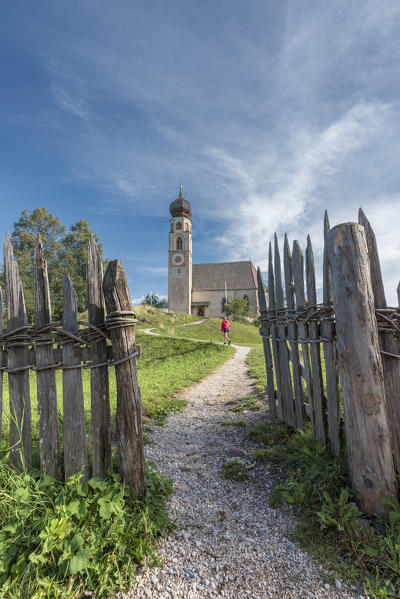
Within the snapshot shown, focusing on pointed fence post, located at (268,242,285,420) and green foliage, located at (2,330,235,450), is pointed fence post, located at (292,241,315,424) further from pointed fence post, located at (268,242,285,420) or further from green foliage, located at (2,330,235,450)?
green foliage, located at (2,330,235,450)

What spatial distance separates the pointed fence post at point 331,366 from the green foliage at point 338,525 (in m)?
0.19

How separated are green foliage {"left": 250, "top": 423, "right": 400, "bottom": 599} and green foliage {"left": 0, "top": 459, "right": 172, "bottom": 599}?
43.6 inches

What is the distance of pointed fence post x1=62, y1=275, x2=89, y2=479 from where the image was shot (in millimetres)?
2541

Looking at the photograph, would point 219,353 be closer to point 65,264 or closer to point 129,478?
point 129,478

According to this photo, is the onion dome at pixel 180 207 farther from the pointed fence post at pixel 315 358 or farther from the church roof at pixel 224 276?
the pointed fence post at pixel 315 358

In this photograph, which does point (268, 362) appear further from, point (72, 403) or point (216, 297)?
point (216, 297)

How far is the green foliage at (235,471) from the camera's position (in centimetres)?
330

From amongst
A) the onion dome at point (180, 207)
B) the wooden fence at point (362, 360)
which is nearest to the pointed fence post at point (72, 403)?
the wooden fence at point (362, 360)

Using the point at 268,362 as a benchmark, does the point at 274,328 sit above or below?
above

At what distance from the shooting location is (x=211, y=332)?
2712 cm

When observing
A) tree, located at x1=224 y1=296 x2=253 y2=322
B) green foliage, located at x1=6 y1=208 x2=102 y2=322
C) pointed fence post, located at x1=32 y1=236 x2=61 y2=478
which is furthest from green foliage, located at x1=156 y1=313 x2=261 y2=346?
pointed fence post, located at x1=32 y1=236 x2=61 y2=478

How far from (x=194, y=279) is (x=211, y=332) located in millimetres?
30705

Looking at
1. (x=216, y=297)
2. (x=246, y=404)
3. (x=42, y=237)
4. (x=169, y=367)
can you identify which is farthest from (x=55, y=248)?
(x=246, y=404)

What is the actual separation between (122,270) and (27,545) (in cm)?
196
